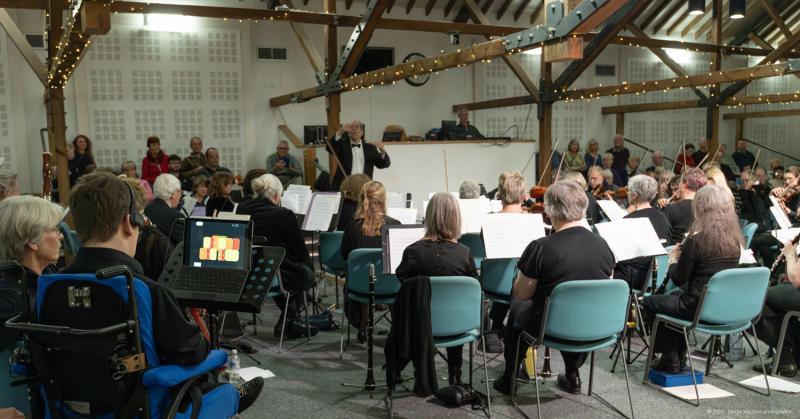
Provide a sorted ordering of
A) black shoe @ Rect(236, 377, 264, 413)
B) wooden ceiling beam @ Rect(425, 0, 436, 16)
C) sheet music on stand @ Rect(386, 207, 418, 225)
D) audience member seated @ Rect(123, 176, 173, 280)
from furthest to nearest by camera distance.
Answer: wooden ceiling beam @ Rect(425, 0, 436, 16)
sheet music on stand @ Rect(386, 207, 418, 225)
audience member seated @ Rect(123, 176, 173, 280)
black shoe @ Rect(236, 377, 264, 413)

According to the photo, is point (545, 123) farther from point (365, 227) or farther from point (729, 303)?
point (729, 303)

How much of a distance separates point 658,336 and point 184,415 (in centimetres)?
305

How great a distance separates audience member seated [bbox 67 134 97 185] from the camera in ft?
31.7

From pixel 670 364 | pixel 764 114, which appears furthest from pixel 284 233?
pixel 764 114

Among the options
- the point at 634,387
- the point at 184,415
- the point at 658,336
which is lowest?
the point at 634,387

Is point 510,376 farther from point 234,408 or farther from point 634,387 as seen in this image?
point 234,408

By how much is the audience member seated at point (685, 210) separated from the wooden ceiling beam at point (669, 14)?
9793mm

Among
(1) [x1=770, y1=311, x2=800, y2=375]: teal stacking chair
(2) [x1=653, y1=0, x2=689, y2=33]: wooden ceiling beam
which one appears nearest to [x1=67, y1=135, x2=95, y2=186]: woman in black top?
(1) [x1=770, y1=311, x2=800, y2=375]: teal stacking chair

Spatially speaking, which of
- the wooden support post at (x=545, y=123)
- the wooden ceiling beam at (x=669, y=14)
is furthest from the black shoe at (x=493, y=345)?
the wooden ceiling beam at (x=669, y=14)

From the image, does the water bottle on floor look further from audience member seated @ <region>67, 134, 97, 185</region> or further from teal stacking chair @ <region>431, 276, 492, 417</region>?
audience member seated @ <region>67, 134, 97, 185</region>

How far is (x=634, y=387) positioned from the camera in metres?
4.12

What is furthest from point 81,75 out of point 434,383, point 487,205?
point 434,383

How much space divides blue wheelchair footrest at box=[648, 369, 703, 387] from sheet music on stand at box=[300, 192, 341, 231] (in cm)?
299

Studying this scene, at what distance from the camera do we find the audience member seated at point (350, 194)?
5715mm
